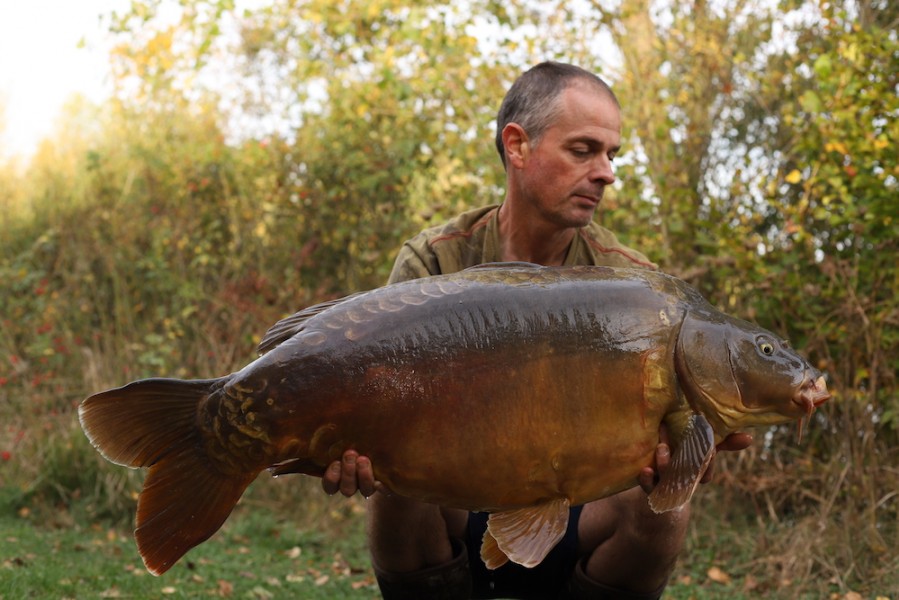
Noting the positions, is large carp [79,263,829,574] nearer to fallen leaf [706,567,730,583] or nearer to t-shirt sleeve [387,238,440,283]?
t-shirt sleeve [387,238,440,283]

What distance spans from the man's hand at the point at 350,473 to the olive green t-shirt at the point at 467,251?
969mm

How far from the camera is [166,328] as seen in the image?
7.03 m

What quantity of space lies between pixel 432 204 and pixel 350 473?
390cm

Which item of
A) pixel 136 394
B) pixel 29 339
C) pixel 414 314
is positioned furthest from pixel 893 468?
pixel 29 339

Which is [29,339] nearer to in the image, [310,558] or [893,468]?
[310,558]

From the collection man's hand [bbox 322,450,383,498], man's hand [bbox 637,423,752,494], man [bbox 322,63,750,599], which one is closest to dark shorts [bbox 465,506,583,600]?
man [bbox 322,63,750,599]

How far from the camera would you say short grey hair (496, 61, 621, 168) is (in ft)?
9.98

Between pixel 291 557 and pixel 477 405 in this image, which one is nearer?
pixel 477 405

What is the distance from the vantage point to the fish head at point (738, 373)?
87.0 inches

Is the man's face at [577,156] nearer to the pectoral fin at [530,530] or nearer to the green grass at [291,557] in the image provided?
the pectoral fin at [530,530]

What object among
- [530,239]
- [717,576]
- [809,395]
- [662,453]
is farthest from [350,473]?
[717,576]

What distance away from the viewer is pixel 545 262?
319 cm

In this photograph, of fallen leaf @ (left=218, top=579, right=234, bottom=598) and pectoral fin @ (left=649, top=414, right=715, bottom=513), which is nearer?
pectoral fin @ (left=649, top=414, right=715, bottom=513)

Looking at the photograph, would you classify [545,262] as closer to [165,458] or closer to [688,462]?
[688,462]
